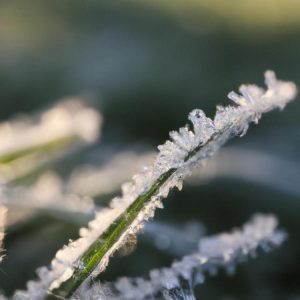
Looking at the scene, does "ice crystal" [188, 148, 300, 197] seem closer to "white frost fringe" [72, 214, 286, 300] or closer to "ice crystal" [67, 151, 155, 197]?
"ice crystal" [67, 151, 155, 197]

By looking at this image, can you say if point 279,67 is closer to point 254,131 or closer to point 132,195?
point 254,131

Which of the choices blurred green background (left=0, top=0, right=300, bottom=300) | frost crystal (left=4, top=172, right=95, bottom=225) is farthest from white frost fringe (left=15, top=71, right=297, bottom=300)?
blurred green background (left=0, top=0, right=300, bottom=300)

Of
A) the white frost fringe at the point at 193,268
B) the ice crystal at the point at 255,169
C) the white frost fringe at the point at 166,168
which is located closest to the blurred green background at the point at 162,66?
the ice crystal at the point at 255,169

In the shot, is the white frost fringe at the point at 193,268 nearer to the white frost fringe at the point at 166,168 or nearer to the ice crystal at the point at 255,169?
the white frost fringe at the point at 166,168

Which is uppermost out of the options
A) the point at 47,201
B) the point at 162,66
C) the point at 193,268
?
the point at 162,66

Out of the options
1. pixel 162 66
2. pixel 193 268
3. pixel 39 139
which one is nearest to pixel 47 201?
pixel 39 139

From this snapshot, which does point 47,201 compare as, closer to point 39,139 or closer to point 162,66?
point 39,139
